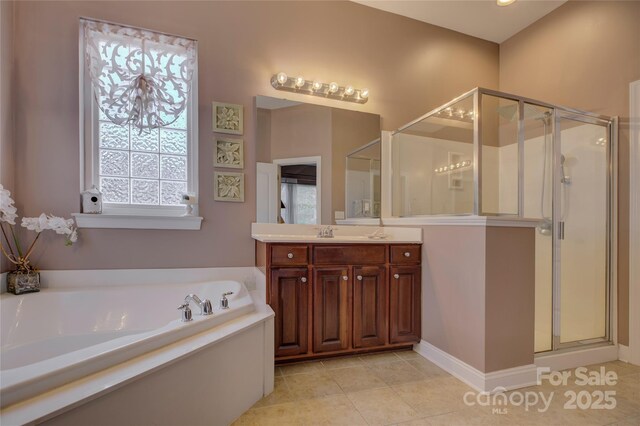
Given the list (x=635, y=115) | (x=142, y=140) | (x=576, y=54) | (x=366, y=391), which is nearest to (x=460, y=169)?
(x=635, y=115)

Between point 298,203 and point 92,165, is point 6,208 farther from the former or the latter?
point 298,203

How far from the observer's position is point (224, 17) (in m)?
2.38

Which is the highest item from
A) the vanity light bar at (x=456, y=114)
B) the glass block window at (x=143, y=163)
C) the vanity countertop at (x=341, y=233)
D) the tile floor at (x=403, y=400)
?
the vanity light bar at (x=456, y=114)

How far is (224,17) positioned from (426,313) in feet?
9.08

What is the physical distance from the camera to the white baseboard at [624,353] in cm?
215

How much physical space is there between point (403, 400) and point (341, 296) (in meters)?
0.70

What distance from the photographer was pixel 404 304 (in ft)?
7.32

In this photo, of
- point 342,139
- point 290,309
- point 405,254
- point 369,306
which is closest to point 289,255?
point 290,309

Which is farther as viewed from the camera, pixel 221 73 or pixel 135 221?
pixel 221 73

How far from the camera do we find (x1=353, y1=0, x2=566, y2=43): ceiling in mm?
2709

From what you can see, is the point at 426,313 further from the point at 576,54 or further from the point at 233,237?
the point at 576,54

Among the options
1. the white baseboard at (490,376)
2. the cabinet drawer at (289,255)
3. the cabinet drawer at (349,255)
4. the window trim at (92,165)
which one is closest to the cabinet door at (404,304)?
the cabinet drawer at (349,255)

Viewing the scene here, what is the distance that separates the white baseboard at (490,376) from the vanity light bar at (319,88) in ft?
7.13

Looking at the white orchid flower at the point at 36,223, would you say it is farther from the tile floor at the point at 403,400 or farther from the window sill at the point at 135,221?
the tile floor at the point at 403,400
